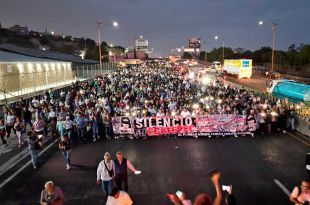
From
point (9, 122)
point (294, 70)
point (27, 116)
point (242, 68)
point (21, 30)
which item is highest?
point (21, 30)

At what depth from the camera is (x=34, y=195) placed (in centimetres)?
1016

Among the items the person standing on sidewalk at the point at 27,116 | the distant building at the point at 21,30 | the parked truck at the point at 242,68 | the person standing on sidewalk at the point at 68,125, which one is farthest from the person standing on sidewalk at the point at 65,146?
the distant building at the point at 21,30

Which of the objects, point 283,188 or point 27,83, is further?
point 27,83

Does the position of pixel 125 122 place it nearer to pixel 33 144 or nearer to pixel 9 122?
pixel 33 144

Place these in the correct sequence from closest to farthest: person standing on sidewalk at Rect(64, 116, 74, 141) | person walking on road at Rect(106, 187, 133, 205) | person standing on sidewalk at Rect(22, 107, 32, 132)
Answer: person walking on road at Rect(106, 187, 133, 205), person standing on sidewalk at Rect(64, 116, 74, 141), person standing on sidewalk at Rect(22, 107, 32, 132)

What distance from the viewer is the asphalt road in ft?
32.6

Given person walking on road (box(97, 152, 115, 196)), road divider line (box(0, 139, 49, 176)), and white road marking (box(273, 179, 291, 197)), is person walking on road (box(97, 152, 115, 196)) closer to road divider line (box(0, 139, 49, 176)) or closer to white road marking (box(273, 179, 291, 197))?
road divider line (box(0, 139, 49, 176))

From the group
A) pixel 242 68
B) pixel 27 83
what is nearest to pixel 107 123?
pixel 27 83

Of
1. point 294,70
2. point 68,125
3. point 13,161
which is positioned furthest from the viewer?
point 294,70

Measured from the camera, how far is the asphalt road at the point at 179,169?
32.6ft

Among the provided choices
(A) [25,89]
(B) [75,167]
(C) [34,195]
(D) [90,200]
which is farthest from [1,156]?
(A) [25,89]

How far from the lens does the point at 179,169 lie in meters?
12.1

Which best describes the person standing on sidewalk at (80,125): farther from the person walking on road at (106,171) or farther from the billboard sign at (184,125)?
the person walking on road at (106,171)

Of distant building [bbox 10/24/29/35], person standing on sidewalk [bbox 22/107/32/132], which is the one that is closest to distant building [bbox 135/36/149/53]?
distant building [bbox 10/24/29/35]
